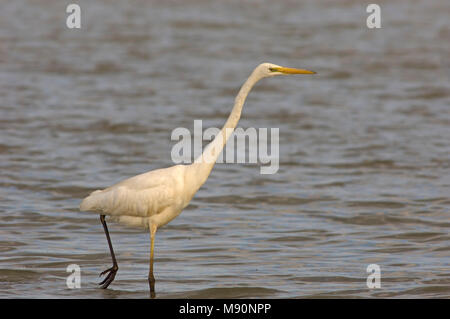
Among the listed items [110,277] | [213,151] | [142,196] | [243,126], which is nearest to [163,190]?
[142,196]

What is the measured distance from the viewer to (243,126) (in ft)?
57.3

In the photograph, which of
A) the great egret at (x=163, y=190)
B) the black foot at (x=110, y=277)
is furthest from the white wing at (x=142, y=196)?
the black foot at (x=110, y=277)

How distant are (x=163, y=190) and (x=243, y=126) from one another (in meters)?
9.06

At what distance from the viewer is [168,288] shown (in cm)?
875

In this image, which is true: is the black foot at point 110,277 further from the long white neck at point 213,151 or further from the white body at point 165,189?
the long white neck at point 213,151

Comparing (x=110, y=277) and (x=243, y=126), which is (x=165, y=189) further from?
(x=243, y=126)

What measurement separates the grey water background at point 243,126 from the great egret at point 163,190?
72cm

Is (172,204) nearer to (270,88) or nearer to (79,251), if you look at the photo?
(79,251)

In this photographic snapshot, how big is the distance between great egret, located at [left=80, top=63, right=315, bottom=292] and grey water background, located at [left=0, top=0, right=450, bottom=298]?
724mm

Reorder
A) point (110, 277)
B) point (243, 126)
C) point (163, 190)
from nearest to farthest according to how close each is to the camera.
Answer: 1. point (163, 190)
2. point (110, 277)
3. point (243, 126)

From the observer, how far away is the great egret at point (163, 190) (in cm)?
854
